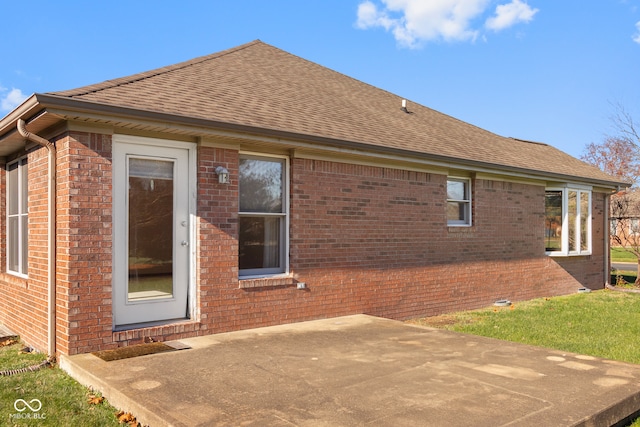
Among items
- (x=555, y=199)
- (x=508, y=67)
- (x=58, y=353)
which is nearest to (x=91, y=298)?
(x=58, y=353)

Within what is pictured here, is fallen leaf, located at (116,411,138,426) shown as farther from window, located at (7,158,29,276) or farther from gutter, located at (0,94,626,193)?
window, located at (7,158,29,276)

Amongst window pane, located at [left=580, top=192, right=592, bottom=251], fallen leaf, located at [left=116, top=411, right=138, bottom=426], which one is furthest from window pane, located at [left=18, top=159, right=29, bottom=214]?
window pane, located at [left=580, top=192, right=592, bottom=251]

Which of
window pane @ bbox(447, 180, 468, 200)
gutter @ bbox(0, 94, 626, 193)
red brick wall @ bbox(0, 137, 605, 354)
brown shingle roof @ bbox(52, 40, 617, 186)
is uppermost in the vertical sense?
brown shingle roof @ bbox(52, 40, 617, 186)

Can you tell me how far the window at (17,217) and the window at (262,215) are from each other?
3.14 m

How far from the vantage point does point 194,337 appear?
254 inches

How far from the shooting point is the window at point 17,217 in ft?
24.6

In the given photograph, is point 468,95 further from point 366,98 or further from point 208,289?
point 208,289

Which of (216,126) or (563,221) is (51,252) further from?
(563,221)

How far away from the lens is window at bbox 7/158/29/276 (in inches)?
296

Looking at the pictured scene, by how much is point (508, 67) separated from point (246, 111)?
16132 mm

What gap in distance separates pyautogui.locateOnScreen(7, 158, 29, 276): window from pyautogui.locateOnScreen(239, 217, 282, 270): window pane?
312cm

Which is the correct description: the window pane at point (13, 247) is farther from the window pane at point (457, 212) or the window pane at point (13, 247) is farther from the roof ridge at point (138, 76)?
the window pane at point (457, 212)

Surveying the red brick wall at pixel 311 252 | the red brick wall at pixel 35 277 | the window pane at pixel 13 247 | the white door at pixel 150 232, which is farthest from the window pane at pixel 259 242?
the window pane at pixel 13 247

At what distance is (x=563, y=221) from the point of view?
518 inches
